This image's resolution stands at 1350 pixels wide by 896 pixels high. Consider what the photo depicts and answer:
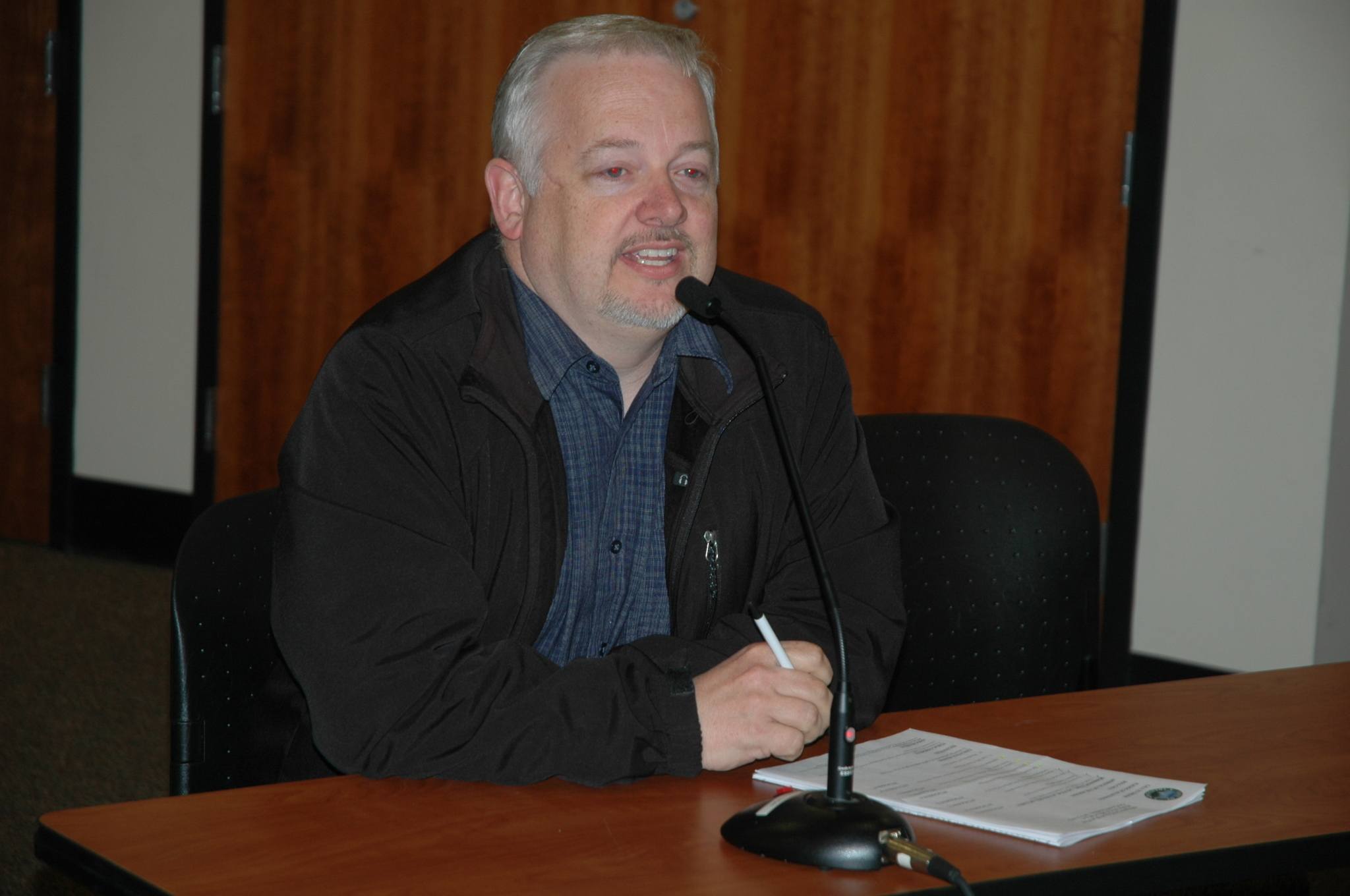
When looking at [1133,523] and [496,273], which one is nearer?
[496,273]

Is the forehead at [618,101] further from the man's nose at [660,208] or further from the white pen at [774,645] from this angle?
the white pen at [774,645]

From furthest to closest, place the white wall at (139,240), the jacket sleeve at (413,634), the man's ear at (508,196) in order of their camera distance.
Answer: the white wall at (139,240)
the man's ear at (508,196)
the jacket sleeve at (413,634)

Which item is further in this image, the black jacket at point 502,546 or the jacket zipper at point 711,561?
the jacket zipper at point 711,561

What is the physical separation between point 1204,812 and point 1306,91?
232 centimetres

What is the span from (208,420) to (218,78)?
3.66 feet

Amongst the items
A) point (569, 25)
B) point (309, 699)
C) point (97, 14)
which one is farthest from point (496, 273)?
point (97, 14)

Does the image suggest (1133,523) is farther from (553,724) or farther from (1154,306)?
(553,724)

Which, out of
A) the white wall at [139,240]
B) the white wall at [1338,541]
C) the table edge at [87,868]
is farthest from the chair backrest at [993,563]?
the white wall at [139,240]

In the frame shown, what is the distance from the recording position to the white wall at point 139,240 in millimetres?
4906

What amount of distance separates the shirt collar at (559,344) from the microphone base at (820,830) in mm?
640

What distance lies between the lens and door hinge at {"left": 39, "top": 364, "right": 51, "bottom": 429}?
5297mm

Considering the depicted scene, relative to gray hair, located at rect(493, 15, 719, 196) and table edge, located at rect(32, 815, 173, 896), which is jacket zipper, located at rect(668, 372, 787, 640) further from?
table edge, located at rect(32, 815, 173, 896)

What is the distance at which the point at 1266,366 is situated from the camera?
312cm

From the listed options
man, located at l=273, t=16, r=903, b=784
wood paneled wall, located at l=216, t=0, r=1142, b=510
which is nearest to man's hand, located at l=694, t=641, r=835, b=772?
man, located at l=273, t=16, r=903, b=784
